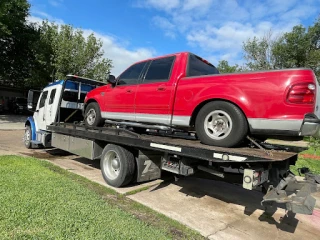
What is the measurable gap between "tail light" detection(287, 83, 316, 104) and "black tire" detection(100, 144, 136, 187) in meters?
3.12

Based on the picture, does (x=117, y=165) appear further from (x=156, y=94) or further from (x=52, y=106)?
(x=52, y=106)

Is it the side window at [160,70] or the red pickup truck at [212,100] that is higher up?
the side window at [160,70]

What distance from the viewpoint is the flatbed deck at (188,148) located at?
3.43 metres

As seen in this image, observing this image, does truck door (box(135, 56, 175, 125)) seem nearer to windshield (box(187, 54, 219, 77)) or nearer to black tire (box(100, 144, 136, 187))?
windshield (box(187, 54, 219, 77))

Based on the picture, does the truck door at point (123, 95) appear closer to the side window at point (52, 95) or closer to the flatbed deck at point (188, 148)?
the flatbed deck at point (188, 148)

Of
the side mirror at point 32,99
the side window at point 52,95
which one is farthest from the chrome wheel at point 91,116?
the side mirror at point 32,99

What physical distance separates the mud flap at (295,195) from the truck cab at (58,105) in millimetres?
6304

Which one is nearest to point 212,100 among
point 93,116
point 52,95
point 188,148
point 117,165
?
point 188,148

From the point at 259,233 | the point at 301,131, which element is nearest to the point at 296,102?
the point at 301,131

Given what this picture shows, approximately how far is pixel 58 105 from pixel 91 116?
1769 mm

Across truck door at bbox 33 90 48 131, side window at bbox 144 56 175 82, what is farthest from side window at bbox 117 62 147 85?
truck door at bbox 33 90 48 131

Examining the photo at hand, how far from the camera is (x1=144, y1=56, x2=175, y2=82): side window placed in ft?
16.3

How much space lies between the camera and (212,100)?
4074 millimetres

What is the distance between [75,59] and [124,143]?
1681cm
